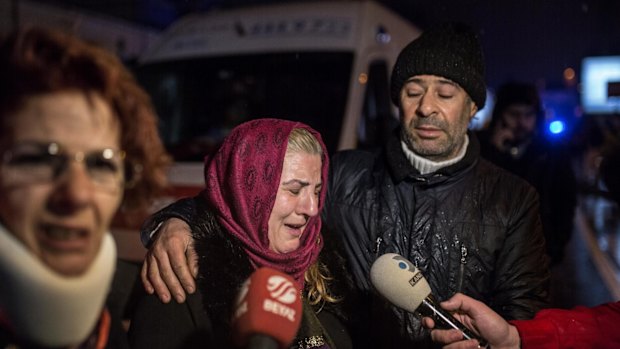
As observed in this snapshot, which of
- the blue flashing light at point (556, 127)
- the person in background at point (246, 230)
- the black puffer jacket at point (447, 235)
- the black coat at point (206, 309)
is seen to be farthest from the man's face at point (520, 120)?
the black coat at point (206, 309)

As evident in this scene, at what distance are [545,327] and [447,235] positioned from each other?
22.7 inches

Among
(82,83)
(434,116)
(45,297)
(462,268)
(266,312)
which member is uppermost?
(82,83)

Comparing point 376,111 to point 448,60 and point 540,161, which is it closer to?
point 540,161

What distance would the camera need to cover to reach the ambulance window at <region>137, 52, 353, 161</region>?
5188 millimetres

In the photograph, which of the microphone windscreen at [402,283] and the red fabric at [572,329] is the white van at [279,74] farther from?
the microphone windscreen at [402,283]

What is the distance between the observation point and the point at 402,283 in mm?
1904

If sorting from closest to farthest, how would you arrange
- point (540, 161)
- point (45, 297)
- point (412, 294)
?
1. point (45, 297)
2. point (412, 294)
3. point (540, 161)

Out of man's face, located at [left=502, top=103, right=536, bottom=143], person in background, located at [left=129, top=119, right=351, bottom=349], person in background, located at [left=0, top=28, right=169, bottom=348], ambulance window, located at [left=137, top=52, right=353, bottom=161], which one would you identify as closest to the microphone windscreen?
person in background, located at [left=129, top=119, right=351, bottom=349]

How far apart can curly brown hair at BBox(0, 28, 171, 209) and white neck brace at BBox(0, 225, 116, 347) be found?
0.21 m

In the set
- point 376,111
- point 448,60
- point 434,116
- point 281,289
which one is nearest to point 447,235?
point 434,116

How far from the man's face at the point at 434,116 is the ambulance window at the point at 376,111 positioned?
7.43ft

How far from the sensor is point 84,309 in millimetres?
1124

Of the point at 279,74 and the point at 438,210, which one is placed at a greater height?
the point at 279,74

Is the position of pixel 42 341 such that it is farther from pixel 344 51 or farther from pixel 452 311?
pixel 344 51
